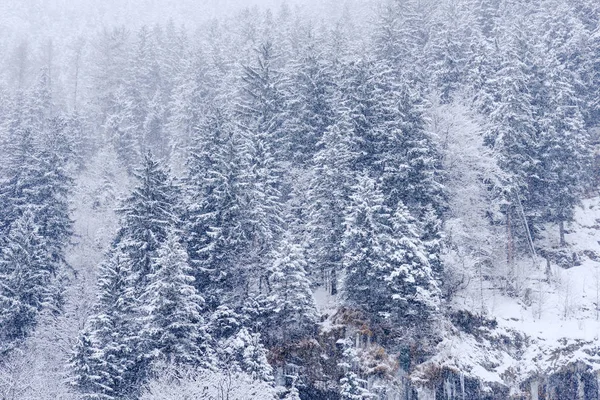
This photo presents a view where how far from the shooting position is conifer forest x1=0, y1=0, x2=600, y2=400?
29.2 m

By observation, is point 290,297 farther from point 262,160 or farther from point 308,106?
point 308,106

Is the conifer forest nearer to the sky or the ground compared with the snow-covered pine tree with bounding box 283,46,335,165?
nearer to the ground

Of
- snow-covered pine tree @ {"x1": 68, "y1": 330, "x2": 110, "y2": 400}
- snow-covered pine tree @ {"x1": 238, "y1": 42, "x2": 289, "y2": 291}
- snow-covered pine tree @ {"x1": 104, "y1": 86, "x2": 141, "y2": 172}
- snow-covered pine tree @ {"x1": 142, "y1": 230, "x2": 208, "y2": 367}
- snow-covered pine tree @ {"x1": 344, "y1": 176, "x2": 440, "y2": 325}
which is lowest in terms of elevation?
snow-covered pine tree @ {"x1": 68, "y1": 330, "x2": 110, "y2": 400}

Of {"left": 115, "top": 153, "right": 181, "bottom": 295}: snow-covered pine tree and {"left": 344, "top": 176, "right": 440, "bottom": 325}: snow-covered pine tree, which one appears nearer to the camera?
{"left": 344, "top": 176, "right": 440, "bottom": 325}: snow-covered pine tree

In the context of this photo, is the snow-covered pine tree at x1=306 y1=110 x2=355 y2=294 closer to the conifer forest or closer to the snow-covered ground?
the conifer forest

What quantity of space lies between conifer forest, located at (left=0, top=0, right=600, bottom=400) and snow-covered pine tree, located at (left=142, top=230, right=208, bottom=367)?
12 cm

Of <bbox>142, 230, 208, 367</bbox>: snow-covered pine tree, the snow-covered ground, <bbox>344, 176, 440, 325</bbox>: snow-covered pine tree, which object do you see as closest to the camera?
<bbox>142, 230, 208, 367</bbox>: snow-covered pine tree

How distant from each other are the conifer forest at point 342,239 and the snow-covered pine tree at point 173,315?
0.39ft

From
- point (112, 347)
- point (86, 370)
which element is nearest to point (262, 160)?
point (112, 347)

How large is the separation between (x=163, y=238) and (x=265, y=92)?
17400 mm

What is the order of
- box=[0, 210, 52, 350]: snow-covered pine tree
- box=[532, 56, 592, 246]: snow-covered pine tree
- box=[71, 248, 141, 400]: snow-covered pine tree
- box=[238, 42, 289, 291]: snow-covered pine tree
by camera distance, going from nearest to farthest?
1. box=[71, 248, 141, 400]: snow-covered pine tree
2. box=[0, 210, 52, 350]: snow-covered pine tree
3. box=[238, 42, 289, 291]: snow-covered pine tree
4. box=[532, 56, 592, 246]: snow-covered pine tree

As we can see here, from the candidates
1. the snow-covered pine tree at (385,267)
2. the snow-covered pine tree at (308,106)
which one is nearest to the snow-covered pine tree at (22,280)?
the snow-covered pine tree at (308,106)

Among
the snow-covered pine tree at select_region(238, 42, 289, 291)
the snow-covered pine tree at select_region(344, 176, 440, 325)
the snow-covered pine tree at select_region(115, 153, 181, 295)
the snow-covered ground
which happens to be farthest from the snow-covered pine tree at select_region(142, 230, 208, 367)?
the snow-covered ground

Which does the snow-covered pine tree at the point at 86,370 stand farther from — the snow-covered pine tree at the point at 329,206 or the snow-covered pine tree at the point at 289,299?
the snow-covered pine tree at the point at 329,206
